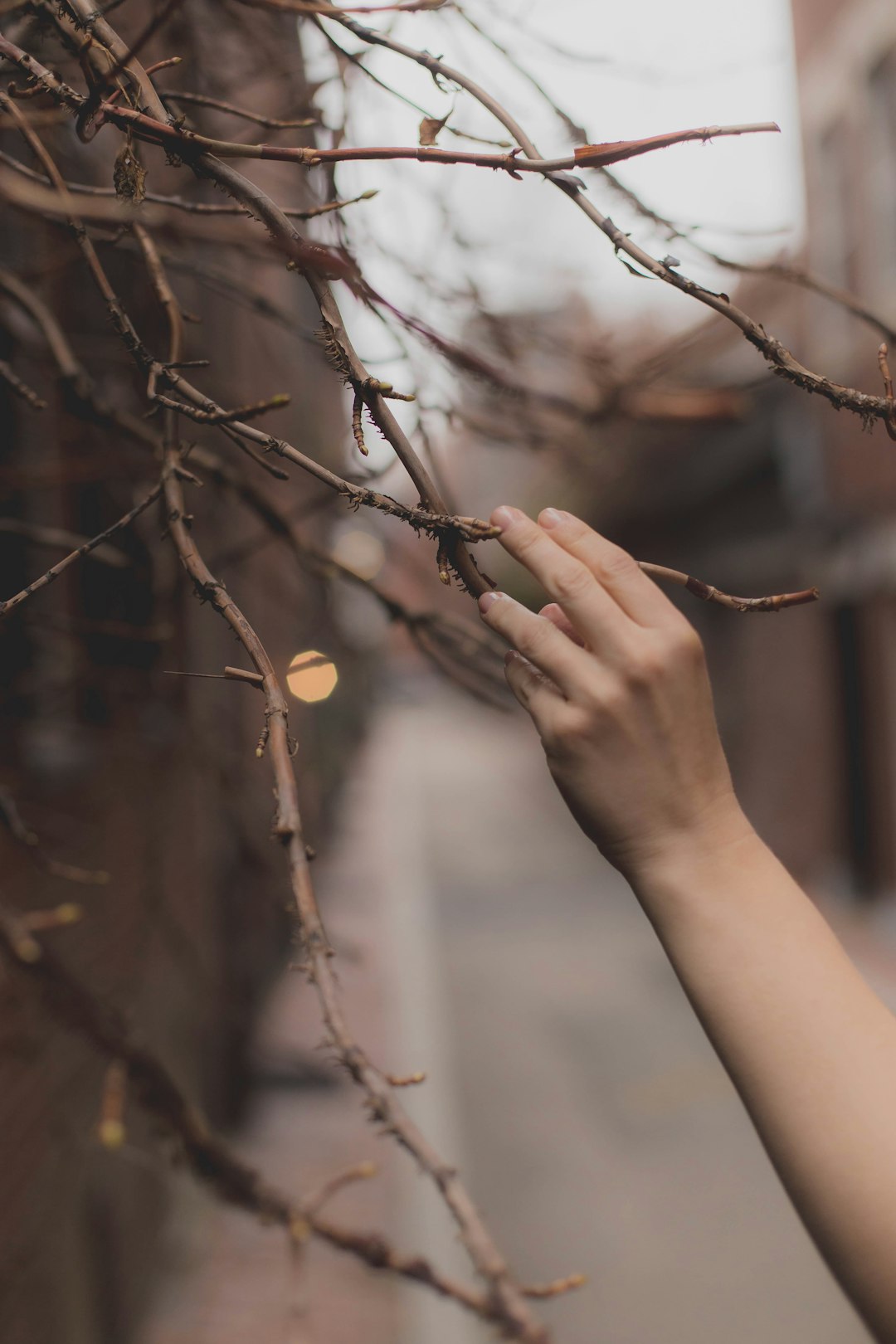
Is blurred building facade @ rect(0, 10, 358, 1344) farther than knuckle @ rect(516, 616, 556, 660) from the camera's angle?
Yes

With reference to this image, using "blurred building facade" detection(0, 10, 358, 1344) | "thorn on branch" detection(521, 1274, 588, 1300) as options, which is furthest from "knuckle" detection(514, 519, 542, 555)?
"thorn on branch" detection(521, 1274, 588, 1300)

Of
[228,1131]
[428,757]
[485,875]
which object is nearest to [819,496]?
[485,875]

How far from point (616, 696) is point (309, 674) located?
1.52 ft

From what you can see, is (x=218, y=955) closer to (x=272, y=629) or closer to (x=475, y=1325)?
(x=475, y=1325)

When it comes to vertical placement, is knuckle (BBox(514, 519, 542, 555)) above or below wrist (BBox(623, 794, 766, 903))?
above

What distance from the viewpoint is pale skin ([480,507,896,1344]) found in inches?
40.6

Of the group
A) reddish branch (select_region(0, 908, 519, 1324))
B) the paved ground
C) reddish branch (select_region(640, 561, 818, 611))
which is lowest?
the paved ground

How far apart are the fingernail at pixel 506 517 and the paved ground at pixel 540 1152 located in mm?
324

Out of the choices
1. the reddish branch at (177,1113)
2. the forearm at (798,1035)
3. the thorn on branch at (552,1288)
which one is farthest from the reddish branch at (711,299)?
the reddish branch at (177,1113)

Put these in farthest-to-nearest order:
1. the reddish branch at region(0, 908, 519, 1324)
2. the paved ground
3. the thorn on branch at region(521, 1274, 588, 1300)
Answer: the paved ground
the reddish branch at region(0, 908, 519, 1324)
the thorn on branch at region(521, 1274, 588, 1300)

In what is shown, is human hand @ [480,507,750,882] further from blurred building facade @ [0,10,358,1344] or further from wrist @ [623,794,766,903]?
blurred building facade @ [0,10,358,1344]

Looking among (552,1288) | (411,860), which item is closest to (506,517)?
(552,1288)

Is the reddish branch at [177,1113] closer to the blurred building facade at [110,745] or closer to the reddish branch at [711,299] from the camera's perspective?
the blurred building facade at [110,745]

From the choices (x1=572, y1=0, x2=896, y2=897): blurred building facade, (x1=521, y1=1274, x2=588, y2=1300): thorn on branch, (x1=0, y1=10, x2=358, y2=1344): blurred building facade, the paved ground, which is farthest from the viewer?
(x1=572, y1=0, x2=896, y2=897): blurred building facade
